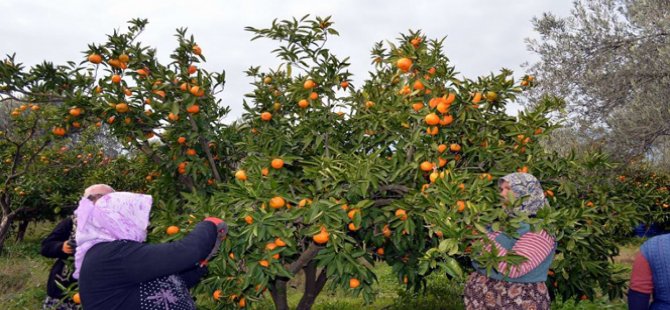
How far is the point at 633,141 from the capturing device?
24.6ft

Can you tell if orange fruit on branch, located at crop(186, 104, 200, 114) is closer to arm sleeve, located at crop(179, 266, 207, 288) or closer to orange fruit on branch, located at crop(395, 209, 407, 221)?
arm sleeve, located at crop(179, 266, 207, 288)

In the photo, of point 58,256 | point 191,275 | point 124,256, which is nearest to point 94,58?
point 58,256

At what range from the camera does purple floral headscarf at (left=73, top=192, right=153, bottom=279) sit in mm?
2146

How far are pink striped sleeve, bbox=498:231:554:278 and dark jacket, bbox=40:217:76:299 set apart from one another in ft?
9.90

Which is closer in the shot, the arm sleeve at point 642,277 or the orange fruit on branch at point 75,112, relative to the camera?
the arm sleeve at point 642,277

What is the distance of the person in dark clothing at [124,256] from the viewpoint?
83.3 inches

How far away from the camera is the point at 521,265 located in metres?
2.47

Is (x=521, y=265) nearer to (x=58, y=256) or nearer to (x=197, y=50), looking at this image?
(x=197, y=50)

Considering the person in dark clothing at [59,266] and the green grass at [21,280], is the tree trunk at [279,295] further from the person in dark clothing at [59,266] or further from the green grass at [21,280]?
the green grass at [21,280]

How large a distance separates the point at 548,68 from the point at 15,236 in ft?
44.3

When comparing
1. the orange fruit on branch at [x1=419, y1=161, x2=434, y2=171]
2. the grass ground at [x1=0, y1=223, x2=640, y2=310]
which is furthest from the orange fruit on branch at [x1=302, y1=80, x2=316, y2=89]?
the grass ground at [x1=0, y1=223, x2=640, y2=310]

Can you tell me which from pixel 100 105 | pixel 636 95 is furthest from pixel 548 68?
pixel 100 105

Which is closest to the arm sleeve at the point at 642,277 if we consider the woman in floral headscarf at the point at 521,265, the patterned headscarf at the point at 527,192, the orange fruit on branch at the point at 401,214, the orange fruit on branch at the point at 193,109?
the woman in floral headscarf at the point at 521,265

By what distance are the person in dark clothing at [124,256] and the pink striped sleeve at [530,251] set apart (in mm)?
1499
